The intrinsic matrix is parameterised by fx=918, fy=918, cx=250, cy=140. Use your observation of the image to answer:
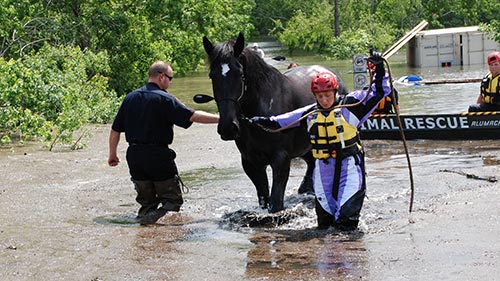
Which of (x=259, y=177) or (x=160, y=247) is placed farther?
(x=259, y=177)

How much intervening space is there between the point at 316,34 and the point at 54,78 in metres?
49.5

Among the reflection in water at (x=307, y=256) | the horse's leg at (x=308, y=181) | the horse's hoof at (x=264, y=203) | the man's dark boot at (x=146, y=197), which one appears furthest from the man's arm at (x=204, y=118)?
the horse's leg at (x=308, y=181)

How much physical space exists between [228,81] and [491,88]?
7811mm

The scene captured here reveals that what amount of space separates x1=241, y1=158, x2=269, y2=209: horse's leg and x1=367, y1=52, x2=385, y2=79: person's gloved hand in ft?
6.23

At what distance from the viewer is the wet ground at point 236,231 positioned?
6586mm

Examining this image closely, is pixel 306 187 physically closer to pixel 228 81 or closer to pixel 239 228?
pixel 239 228

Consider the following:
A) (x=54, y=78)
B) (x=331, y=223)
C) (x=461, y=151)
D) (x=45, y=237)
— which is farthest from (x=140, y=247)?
(x=54, y=78)

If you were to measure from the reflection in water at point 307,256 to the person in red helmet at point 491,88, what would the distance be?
7.35 meters

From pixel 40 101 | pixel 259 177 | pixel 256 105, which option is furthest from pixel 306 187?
pixel 40 101

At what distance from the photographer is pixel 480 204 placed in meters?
9.05

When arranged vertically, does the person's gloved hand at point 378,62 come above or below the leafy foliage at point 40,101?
above

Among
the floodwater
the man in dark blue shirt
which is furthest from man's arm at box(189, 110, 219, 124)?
the floodwater

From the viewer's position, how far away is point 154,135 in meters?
9.32

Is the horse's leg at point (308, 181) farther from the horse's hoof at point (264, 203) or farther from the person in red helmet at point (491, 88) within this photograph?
the person in red helmet at point (491, 88)
